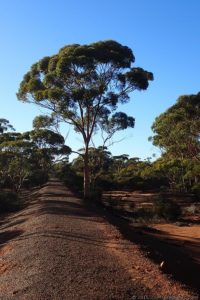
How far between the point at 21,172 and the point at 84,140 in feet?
54.5

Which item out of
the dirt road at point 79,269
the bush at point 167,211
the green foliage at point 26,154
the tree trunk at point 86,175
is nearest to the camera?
the dirt road at point 79,269

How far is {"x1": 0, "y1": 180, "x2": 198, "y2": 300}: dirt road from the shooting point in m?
9.11

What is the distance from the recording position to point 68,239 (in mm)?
15766

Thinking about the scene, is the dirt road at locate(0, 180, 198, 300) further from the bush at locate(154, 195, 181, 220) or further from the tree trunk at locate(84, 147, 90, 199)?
the tree trunk at locate(84, 147, 90, 199)

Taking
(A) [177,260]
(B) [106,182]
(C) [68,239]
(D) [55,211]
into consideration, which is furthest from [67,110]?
(B) [106,182]

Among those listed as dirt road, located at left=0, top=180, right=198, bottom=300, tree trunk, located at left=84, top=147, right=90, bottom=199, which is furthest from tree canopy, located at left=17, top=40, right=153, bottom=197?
dirt road, located at left=0, top=180, right=198, bottom=300

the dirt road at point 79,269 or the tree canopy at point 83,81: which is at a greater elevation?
the tree canopy at point 83,81

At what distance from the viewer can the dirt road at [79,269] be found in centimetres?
911

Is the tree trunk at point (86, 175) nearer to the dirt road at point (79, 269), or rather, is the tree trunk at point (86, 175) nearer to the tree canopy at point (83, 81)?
the tree canopy at point (83, 81)

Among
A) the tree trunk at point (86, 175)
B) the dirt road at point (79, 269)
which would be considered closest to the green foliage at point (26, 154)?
the tree trunk at point (86, 175)

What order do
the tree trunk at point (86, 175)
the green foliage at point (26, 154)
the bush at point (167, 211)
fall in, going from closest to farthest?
the bush at point (167, 211)
the tree trunk at point (86, 175)
the green foliage at point (26, 154)

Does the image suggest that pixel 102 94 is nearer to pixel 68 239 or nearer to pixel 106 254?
pixel 68 239

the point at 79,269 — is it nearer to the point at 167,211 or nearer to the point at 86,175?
the point at 167,211

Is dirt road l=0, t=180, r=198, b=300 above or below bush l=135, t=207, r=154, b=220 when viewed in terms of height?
below
